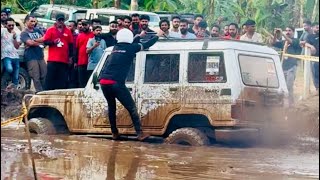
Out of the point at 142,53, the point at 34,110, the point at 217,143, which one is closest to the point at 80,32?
the point at 34,110

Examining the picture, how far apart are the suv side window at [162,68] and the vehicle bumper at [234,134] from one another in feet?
3.21

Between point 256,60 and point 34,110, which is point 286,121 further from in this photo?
point 34,110

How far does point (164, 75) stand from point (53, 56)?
11.4ft

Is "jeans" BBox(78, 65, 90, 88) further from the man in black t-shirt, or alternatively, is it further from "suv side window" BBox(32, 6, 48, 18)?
"suv side window" BBox(32, 6, 48, 18)

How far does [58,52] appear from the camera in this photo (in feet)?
43.0

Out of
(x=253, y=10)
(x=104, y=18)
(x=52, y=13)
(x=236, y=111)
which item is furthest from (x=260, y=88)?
(x=253, y=10)

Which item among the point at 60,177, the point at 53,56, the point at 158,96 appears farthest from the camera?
the point at 53,56

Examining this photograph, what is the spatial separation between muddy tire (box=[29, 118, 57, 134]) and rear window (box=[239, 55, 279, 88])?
318cm

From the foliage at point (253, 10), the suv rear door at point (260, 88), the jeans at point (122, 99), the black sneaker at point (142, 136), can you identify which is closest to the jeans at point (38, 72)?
the jeans at point (122, 99)

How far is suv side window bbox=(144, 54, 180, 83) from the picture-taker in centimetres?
1016

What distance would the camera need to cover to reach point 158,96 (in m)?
10.2

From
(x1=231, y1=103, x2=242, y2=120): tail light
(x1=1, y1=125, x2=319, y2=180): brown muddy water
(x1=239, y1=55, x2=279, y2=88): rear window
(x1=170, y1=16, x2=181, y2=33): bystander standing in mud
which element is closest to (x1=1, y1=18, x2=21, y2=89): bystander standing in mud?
(x1=170, y1=16, x2=181, y2=33): bystander standing in mud

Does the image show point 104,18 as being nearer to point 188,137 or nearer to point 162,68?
point 162,68

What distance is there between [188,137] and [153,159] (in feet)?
4.40
